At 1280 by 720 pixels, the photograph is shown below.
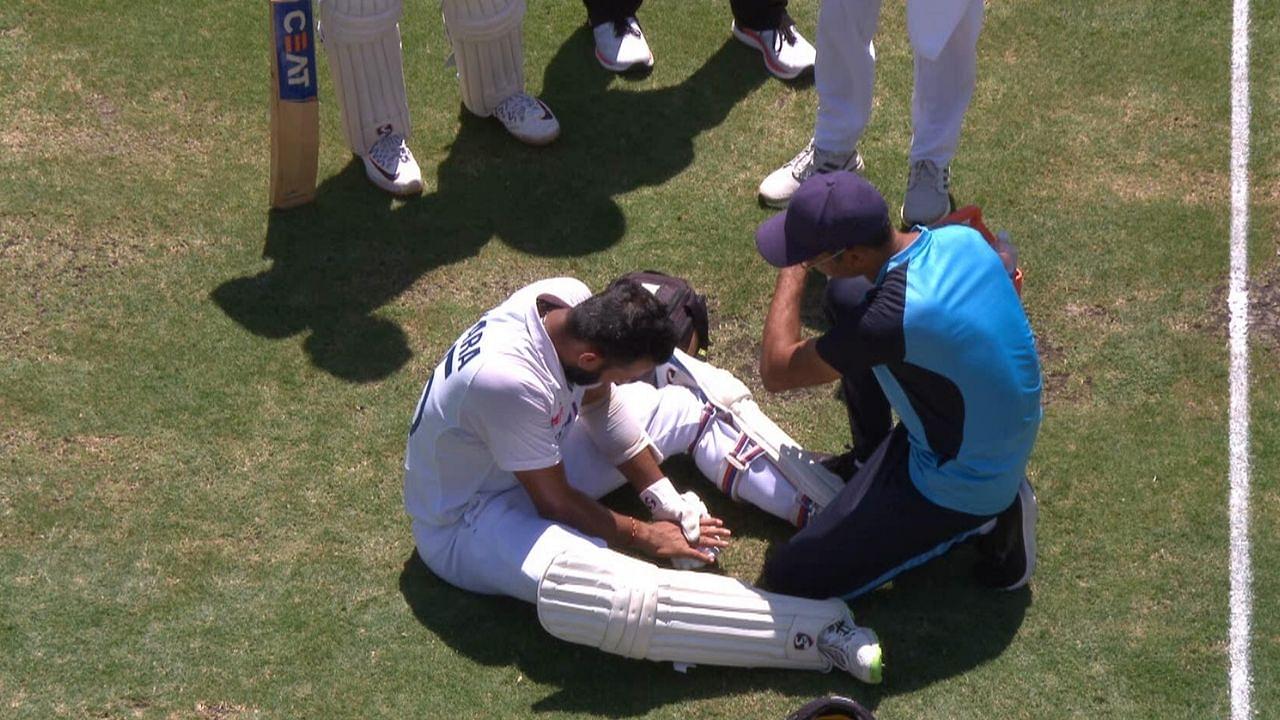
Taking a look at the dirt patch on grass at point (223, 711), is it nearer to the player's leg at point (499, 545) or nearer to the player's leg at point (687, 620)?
the player's leg at point (499, 545)

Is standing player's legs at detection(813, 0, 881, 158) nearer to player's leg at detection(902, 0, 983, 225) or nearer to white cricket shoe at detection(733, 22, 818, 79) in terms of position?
player's leg at detection(902, 0, 983, 225)

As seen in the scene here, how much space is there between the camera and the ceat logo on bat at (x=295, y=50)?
5734 mm

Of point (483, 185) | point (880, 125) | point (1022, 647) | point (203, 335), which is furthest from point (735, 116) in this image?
point (1022, 647)

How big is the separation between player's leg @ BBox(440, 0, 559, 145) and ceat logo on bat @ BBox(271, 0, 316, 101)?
0.67 meters

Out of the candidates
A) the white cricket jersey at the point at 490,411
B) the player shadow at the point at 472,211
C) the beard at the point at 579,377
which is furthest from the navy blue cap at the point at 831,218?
the player shadow at the point at 472,211

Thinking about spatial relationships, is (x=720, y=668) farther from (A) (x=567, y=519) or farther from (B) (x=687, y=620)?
(A) (x=567, y=519)

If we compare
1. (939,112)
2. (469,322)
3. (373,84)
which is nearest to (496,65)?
Answer: (373,84)

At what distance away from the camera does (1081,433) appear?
16.8 ft

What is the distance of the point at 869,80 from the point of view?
19.3ft

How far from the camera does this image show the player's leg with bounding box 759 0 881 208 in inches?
225

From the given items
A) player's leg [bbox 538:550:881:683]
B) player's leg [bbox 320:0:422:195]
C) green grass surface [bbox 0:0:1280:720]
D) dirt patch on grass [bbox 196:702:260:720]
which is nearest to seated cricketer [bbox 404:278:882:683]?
player's leg [bbox 538:550:881:683]

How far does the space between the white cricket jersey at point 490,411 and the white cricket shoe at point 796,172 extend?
174cm

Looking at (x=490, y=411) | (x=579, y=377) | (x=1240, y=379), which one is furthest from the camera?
(x=1240, y=379)

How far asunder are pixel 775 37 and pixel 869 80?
105cm
